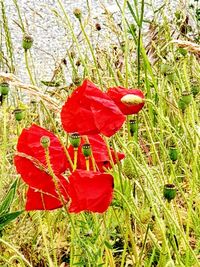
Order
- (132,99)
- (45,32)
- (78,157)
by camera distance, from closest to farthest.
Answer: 1. (132,99)
2. (78,157)
3. (45,32)

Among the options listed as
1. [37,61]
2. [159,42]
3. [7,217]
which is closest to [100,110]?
[7,217]

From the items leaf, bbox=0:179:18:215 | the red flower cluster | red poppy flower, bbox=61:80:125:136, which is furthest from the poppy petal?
leaf, bbox=0:179:18:215

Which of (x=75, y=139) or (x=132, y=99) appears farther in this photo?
(x=75, y=139)

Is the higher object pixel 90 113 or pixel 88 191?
pixel 90 113

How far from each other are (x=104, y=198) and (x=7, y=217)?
0.32 m

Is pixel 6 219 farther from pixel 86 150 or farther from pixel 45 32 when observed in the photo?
pixel 45 32

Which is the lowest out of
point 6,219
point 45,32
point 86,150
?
point 6,219

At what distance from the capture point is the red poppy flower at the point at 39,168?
4.62 feet

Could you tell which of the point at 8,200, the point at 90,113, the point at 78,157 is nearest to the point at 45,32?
the point at 8,200

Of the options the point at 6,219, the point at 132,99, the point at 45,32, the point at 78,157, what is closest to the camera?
the point at 132,99

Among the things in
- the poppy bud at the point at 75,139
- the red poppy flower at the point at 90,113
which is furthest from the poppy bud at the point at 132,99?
the poppy bud at the point at 75,139

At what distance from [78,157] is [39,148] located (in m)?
0.11

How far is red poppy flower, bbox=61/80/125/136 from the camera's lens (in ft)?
4.31

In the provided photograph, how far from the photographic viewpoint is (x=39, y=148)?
1.41 m
